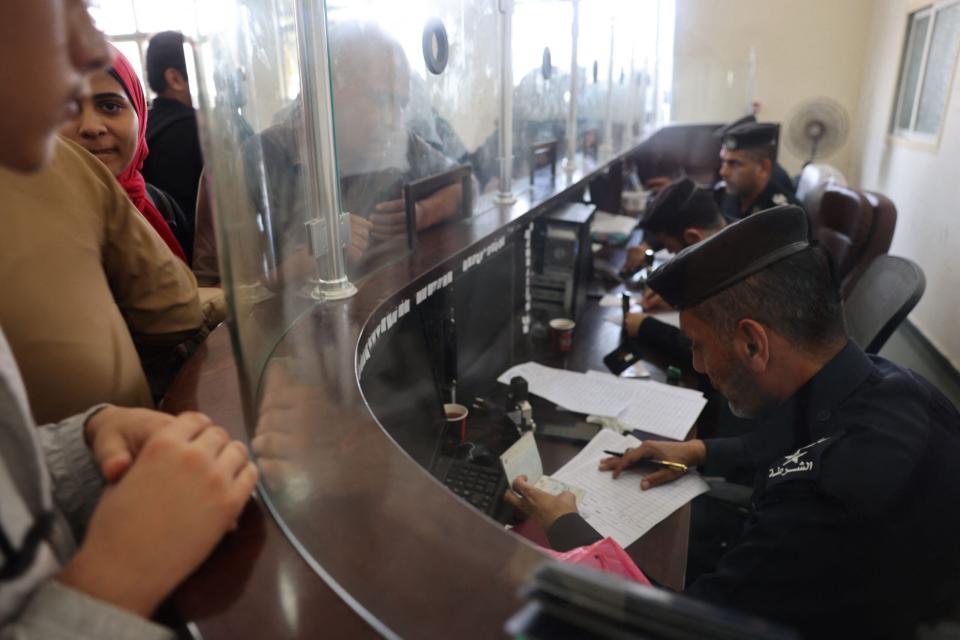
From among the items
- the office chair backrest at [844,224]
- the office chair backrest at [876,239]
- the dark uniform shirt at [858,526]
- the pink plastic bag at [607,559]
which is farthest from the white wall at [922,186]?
the pink plastic bag at [607,559]

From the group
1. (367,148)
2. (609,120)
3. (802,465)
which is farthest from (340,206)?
(609,120)

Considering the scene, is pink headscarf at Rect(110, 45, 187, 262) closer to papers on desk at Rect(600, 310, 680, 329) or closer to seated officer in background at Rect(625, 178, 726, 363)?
papers on desk at Rect(600, 310, 680, 329)

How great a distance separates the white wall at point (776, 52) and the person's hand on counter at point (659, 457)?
20.1 ft

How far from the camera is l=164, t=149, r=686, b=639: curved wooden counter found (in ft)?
1.60

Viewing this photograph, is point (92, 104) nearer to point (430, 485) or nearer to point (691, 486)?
point (430, 485)

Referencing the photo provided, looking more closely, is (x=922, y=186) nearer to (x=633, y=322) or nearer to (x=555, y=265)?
(x=633, y=322)

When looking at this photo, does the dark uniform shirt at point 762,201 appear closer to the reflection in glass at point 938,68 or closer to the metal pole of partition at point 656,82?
the reflection in glass at point 938,68

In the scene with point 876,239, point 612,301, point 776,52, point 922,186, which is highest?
point 776,52

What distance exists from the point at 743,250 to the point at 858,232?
54.2 inches

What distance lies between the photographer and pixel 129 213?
2.60ft

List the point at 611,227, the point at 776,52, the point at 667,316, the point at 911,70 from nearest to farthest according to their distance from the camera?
the point at 667,316, the point at 611,227, the point at 911,70, the point at 776,52

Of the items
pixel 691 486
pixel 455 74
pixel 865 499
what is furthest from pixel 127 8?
pixel 865 499

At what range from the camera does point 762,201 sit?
340cm

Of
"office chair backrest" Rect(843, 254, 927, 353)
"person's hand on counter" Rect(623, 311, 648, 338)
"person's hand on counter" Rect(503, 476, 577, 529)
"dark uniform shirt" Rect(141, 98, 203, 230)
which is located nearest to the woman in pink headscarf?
"dark uniform shirt" Rect(141, 98, 203, 230)
